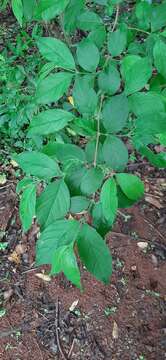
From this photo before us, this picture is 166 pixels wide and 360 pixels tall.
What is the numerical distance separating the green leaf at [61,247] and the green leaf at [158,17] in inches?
17.8

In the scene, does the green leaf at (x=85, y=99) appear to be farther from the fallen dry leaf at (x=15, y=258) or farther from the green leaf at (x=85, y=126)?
the fallen dry leaf at (x=15, y=258)

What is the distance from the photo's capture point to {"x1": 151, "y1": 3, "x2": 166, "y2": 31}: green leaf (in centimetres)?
99

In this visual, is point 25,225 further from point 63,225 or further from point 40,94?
point 40,94

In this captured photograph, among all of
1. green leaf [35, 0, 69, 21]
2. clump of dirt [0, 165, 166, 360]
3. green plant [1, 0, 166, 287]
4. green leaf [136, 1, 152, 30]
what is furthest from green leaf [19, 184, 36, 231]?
clump of dirt [0, 165, 166, 360]

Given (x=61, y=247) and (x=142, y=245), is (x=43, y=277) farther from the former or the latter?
(x=61, y=247)

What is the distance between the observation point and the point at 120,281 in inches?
84.6

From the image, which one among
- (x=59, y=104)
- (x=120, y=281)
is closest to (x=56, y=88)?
(x=120, y=281)

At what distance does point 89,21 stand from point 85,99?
0.73ft

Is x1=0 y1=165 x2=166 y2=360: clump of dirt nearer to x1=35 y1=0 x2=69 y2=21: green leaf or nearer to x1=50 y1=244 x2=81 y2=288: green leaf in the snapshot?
x1=50 y1=244 x2=81 y2=288: green leaf

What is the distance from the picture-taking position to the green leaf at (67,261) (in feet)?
2.70

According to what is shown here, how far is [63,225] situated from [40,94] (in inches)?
10.7

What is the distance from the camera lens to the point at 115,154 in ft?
2.86

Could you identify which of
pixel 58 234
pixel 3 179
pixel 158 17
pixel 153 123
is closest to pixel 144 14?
pixel 158 17

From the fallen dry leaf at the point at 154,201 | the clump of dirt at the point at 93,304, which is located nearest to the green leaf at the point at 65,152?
the clump of dirt at the point at 93,304
